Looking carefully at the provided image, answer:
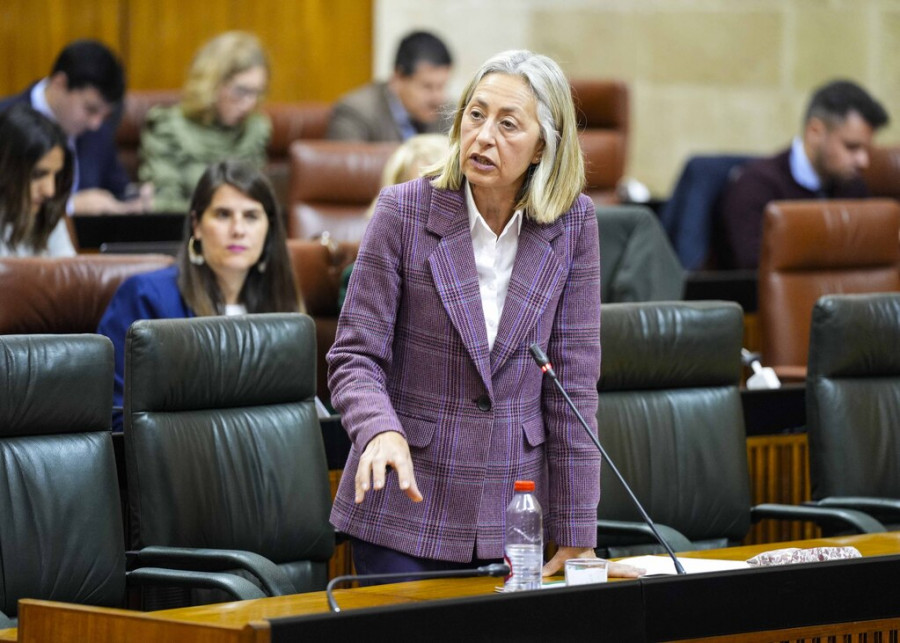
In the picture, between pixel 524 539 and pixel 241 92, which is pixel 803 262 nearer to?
pixel 241 92

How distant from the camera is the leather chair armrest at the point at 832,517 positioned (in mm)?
2936

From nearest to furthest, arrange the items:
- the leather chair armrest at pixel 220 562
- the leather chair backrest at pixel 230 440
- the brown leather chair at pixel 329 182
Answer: the leather chair armrest at pixel 220 562 → the leather chair backrest at pixel 230 440 → the brown leather chair at pixel 329 182

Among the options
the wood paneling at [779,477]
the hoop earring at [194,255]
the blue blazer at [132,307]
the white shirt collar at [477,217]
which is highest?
the white shirt collar at [477,217]

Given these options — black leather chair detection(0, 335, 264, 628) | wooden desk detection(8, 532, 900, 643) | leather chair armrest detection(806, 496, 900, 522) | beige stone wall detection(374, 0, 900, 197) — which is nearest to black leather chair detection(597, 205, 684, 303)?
leather chair armrest detection(806, 496, 900, 522)

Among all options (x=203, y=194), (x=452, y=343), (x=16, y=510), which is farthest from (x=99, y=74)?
(x=452, y=343)

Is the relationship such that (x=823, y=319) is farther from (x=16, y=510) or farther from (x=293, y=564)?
(x=16, y=510)

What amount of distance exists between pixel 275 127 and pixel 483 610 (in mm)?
4551

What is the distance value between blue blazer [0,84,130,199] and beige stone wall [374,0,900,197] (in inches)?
85.7

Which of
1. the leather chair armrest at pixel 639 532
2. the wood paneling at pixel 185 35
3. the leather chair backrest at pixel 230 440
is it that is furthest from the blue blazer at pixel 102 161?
the leather chair armrest at pixel 639 532

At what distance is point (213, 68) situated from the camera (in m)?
5.47

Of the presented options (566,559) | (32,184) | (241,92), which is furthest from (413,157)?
(566,559)

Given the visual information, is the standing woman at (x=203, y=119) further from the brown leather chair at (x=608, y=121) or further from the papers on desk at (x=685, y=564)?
the papers on desk at (x=685, y=564)

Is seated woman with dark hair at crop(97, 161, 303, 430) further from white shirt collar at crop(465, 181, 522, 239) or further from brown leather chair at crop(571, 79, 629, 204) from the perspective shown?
brown leather chair at crop(571, 79, 629, 204)

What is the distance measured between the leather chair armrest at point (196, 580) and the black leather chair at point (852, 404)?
4.62ft
